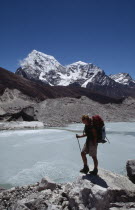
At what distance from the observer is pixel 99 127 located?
3.90 metres

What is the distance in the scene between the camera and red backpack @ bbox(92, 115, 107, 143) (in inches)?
152

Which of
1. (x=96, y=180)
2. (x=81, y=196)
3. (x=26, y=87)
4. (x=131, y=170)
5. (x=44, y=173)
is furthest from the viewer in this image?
(x=26, y=87)

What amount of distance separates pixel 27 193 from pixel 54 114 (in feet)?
81.1

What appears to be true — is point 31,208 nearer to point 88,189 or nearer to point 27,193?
point 27,193

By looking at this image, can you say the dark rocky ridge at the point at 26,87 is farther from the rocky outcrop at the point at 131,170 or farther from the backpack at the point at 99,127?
the backpack at the point at 99,127

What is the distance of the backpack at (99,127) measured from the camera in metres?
3.87

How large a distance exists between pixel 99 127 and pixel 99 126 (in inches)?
1.0

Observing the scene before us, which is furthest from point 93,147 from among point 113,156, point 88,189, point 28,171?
point 113,156

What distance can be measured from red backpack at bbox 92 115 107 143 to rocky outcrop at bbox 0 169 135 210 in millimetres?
759

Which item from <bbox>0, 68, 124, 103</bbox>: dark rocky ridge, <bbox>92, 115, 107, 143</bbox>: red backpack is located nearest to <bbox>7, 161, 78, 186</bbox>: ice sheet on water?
<bbox>92, 115, 107, 143</bbox>: red backpack

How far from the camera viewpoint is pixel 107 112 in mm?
32969

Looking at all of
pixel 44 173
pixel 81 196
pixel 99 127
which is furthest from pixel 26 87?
pixel 81 196

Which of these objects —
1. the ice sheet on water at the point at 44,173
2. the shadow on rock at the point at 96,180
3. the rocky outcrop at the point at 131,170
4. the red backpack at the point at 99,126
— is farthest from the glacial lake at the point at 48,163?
the red backpack at the point at 99,126

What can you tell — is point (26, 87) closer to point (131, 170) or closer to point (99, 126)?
point (131, 170)
